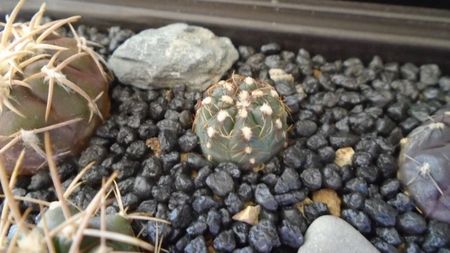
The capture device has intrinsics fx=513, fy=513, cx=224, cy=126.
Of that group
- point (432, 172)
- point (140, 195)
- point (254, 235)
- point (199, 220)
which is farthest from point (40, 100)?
point (432, 172)

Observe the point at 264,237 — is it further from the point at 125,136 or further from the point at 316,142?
the point at 125,136

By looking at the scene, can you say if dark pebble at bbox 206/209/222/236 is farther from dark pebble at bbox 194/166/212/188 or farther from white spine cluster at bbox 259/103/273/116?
white spine cluster at bbox 259/103/273/116

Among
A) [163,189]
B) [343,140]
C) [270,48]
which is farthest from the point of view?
[270,48]

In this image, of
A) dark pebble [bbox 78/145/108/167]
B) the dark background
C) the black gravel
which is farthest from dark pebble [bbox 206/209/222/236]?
the dark background

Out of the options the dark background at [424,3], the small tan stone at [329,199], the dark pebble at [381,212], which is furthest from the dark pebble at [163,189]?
the dark background at [424,3]

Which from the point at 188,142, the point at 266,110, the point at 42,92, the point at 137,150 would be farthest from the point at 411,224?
the point at 42,92
